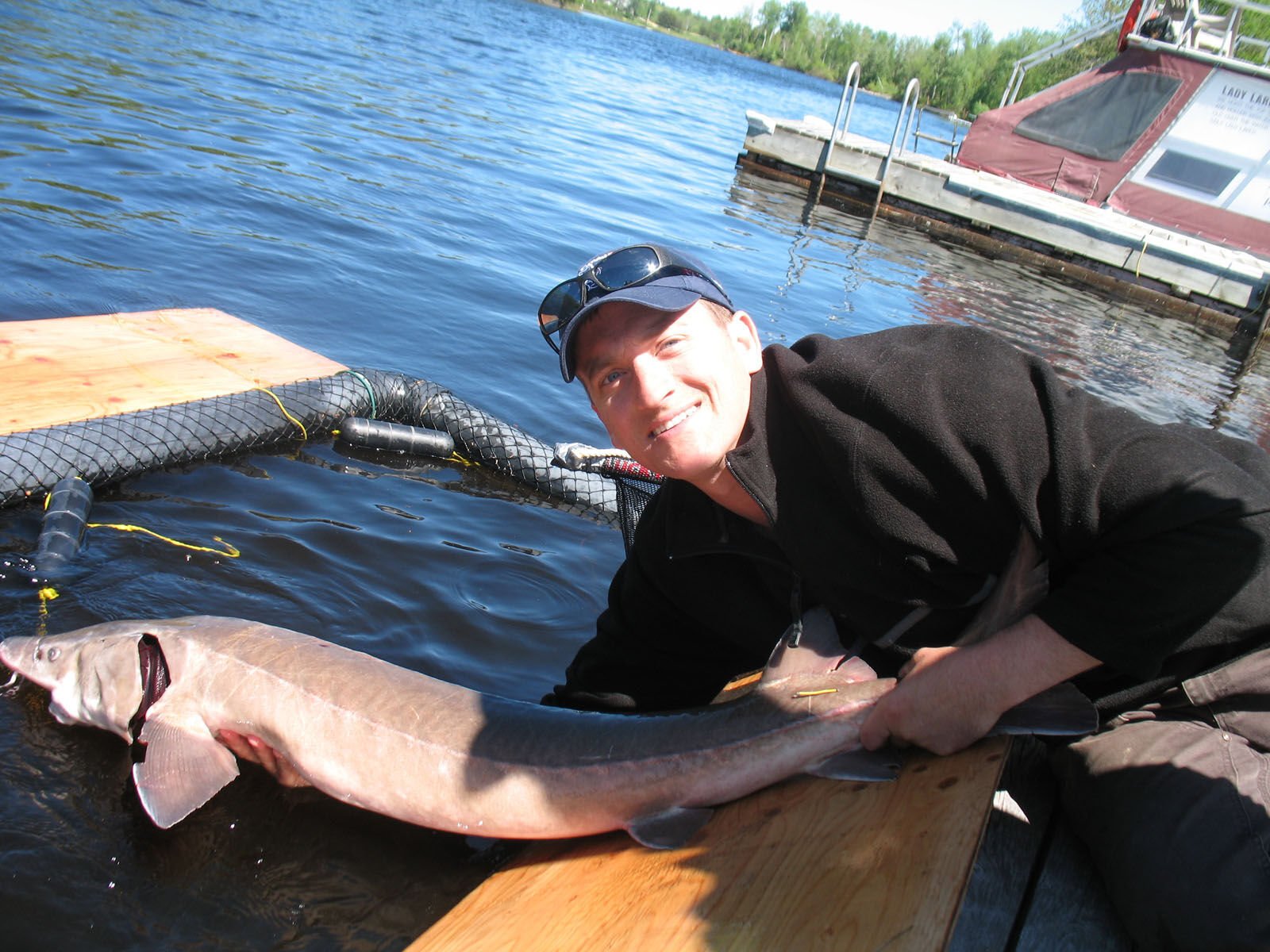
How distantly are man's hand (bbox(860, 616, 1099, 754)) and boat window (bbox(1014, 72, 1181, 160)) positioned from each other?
22.0 metres

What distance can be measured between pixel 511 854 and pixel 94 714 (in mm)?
1542

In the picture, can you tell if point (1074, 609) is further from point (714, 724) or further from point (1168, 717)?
point (714, 724)

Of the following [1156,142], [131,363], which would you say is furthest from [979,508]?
[1156,142]

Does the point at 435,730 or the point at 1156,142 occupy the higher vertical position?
the point at 1156,142

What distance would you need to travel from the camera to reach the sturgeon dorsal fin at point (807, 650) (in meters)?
2.80

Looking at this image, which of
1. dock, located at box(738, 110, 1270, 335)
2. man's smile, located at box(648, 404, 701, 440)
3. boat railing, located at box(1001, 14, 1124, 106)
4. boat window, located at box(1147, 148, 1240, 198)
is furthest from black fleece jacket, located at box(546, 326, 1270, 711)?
boat railing, located at box(1001, 14, 1124, 106)

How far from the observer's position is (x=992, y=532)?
2426 mm

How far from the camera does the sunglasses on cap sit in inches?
103

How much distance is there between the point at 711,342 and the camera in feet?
8.68

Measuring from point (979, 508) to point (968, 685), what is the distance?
430 millimetres

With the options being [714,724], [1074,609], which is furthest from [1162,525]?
[714,724]

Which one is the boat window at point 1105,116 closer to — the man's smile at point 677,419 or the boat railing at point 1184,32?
the boat railing at point 1184,32

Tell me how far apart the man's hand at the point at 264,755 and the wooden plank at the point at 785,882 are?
0.97 meters

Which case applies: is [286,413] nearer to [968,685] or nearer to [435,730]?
[435,730]
